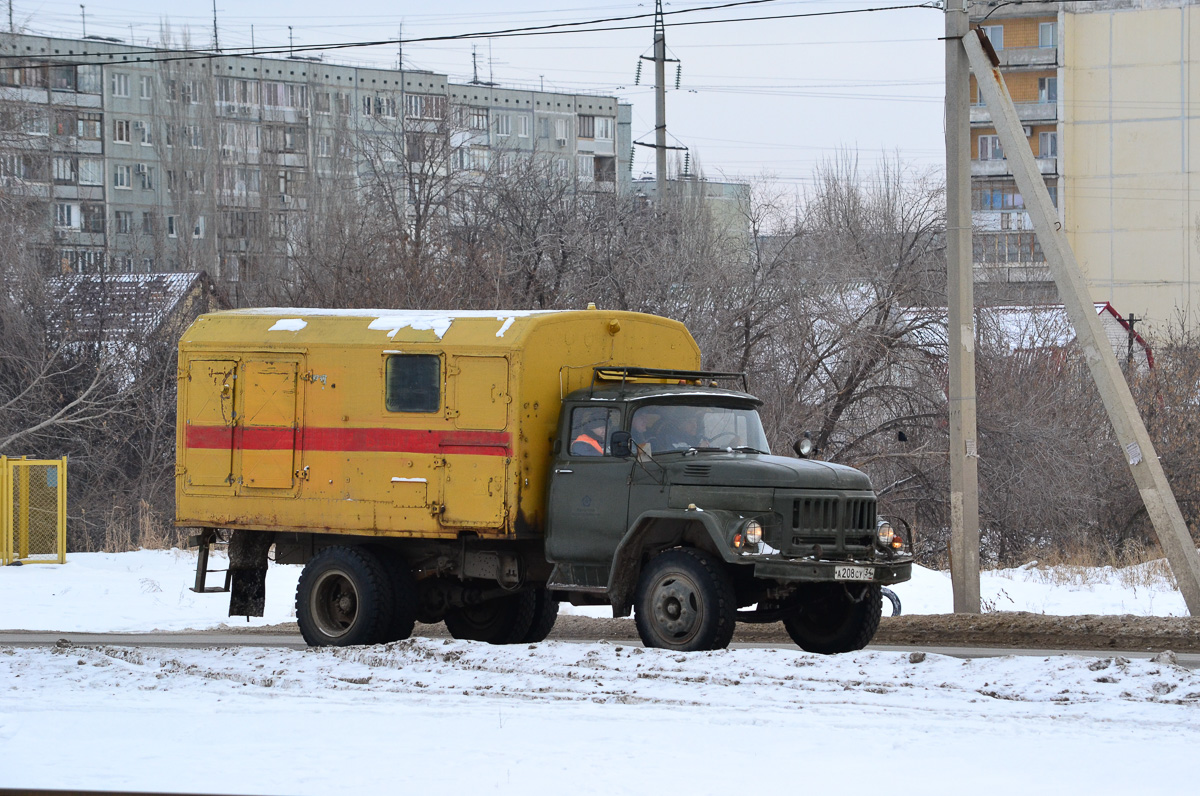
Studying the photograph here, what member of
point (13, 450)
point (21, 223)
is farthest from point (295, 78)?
point (13, 450)

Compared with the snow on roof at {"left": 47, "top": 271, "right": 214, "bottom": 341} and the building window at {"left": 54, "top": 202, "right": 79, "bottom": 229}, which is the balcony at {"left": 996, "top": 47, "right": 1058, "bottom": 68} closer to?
the building window at {"left": 54, "top": 202, "right": 79, "bottom": 229}

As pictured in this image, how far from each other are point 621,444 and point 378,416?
93.0 inches

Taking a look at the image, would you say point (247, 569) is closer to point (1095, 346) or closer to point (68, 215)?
point (1095, 346)

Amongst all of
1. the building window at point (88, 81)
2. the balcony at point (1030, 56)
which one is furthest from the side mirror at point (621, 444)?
the building window at point (88, 81)

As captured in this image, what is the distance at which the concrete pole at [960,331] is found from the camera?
1648cm

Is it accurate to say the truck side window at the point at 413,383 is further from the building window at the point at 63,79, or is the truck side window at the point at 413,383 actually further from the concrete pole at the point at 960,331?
the building window at the point at 63,79

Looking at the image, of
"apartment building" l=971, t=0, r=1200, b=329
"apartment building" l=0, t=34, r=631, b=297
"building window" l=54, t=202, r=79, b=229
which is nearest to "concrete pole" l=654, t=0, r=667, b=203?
"apartment building" l=0, t=34, r=631, b=297

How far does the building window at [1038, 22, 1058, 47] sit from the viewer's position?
76.7 meters

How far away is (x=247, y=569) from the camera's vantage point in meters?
13.8

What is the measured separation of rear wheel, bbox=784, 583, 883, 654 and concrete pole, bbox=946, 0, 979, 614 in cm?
463

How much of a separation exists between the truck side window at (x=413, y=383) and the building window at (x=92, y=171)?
76194 mm

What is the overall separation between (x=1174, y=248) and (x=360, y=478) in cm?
7086

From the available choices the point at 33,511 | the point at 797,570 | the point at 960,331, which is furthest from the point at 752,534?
the point at 33,511

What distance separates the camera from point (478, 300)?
2908 centimetres
